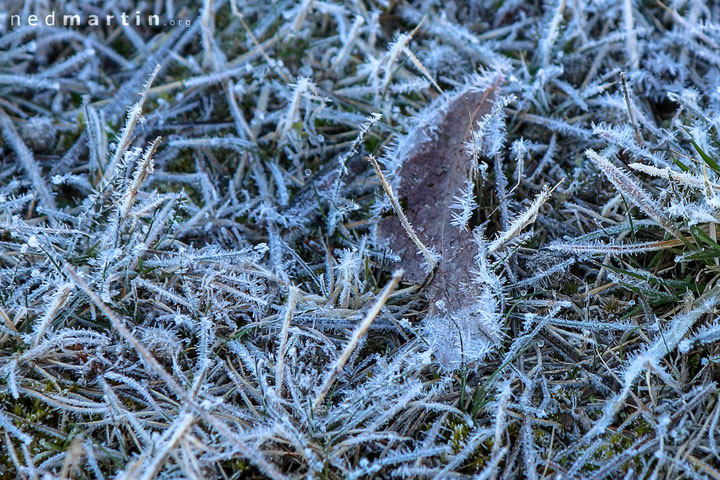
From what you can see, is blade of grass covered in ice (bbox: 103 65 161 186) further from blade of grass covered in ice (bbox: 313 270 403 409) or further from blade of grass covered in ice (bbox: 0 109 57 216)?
blade of grass covered in ice (bbox: 313 270 403 409)

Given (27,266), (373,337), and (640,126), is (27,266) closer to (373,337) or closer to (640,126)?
(373,337)

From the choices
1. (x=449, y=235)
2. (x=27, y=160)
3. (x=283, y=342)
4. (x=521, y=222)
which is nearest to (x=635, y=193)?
(x=521, y=222)

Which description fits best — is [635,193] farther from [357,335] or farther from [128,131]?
[128,131]

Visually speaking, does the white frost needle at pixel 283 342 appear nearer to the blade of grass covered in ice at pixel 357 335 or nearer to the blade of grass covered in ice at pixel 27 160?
the blade of grass covered in ice at pixel 357 335

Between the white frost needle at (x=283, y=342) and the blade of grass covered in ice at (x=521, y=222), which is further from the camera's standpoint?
the blade of grass covered in ice at (x=521, y=222)

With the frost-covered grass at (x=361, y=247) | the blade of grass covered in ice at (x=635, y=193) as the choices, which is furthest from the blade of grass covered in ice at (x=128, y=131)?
the blade of grass covered in ice at (x=635, y=193)

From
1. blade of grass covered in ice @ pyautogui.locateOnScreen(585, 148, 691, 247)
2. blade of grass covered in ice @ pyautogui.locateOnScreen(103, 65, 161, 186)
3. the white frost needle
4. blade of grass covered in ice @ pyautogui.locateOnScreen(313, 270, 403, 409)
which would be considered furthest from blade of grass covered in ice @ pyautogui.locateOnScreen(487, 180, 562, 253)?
blade of grass covered in ice @ pyautogui.locateOnScreen(103, 65, 161, 186)
